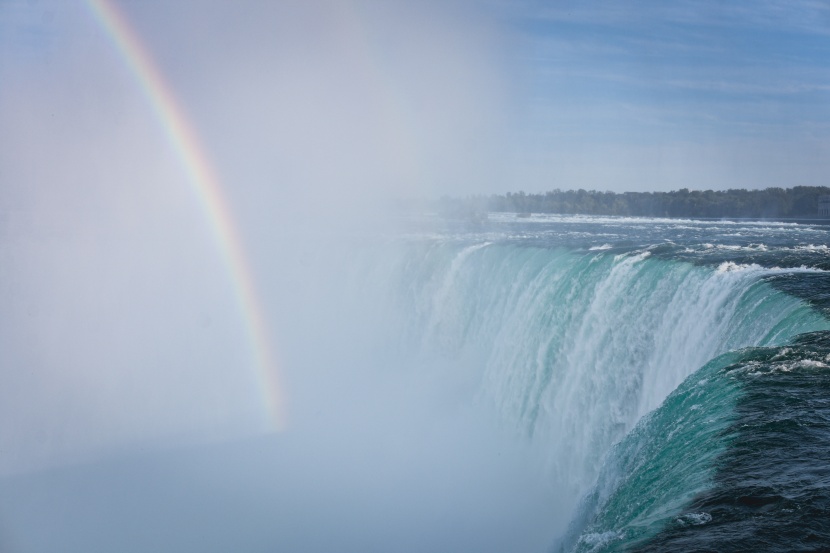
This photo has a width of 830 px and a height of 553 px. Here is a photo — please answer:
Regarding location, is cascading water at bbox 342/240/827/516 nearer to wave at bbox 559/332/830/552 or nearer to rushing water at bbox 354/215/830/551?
rushing water at bbox 354/215/830/551

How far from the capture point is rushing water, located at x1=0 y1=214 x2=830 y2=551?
5.21 meters

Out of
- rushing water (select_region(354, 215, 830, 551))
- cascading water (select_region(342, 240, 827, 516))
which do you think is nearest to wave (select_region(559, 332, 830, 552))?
rushing water (select_region(354, 215, 830, 551))

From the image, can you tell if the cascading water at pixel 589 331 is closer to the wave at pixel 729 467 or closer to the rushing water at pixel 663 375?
the rushing water at pixel 663 375

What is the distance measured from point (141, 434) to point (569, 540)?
66.6 feet

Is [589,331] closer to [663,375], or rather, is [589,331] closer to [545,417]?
[545,417]

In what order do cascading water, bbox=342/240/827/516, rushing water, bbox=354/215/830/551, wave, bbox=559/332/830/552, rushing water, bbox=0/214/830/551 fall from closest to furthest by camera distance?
wave, bbox=559/332/830/552, rushing water, bbox=354/215/830/551, rushing water, bbox=0/214/830/551, cascading water, bbox=342/240/827/516

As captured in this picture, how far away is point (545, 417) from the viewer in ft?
46.0

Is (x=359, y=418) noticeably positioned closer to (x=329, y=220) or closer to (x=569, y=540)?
(x=569, y=540)

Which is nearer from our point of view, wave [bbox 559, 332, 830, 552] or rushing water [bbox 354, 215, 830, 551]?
wave [bbox 559, 332, 830, 552]

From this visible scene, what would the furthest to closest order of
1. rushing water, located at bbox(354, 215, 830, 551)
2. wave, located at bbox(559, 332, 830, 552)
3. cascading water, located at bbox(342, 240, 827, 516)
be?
cascading water, located at bbox(342, 240, 827, 516)
rushing water, located at bbox(354, 215, 830, 551)
wave, located at bbox(559, 332, 830, 552)

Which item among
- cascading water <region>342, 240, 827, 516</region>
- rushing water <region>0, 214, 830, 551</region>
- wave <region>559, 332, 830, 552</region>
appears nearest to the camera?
wave <region>559, 332, 830, 552</region>

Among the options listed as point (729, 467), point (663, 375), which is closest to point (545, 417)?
point (663, 375)

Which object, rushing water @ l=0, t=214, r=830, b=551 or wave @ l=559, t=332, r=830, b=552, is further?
rushing water @ l=0, t=214, r=830, b=551

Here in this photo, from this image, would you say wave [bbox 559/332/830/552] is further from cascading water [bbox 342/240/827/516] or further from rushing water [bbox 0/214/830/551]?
cascading water [bbox 342/240/827/516]
